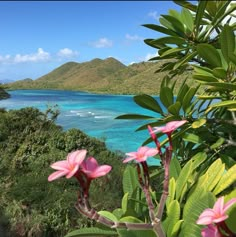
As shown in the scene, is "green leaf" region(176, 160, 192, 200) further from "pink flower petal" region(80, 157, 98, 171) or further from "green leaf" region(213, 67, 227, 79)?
"pink flower petal" region(80, 157, 98, 171)

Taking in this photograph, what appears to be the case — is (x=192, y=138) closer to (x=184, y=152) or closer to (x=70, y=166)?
(x=184, y=152)

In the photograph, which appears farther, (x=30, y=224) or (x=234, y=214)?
→ (x=30, y=224)

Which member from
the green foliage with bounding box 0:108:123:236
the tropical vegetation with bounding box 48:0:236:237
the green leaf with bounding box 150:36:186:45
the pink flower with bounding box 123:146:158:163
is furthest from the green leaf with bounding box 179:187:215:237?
the green foliage with bounding box 0:108:123:236

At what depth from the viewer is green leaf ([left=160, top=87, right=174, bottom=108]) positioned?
5.07 ft

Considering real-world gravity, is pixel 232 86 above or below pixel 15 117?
above

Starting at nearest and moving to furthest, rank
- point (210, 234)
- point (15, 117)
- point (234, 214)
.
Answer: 1. point (210, 234)
2. point (234, 214)
3. point (15, 117)

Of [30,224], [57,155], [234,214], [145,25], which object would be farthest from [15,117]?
[234,214]

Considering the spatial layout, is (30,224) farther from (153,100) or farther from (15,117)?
(15,117)

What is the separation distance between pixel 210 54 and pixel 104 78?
84.3 meters

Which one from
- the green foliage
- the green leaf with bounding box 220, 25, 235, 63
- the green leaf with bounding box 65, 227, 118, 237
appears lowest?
the green foliage

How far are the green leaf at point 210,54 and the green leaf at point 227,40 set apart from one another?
0.04m

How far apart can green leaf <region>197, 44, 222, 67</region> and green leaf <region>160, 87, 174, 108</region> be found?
199 mm

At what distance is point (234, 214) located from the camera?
88 cm

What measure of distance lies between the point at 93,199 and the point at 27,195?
98 centimetres
